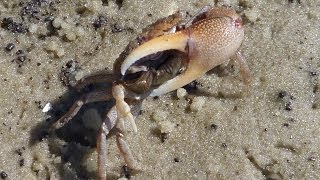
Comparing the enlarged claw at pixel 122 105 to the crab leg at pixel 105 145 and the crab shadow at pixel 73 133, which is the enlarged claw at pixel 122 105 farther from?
the crab shadow at pixel 73 133

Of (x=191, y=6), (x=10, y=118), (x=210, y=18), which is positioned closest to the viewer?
(x=210, y=18)

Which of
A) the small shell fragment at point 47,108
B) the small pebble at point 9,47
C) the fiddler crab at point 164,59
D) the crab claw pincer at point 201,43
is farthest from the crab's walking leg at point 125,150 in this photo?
the small pebble at point 9,47

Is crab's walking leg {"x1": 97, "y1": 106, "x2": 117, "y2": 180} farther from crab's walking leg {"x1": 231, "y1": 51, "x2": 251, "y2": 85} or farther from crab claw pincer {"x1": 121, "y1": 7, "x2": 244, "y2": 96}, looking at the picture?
crab's walking leg {"x1": 231, "y1": 51, "x2": 251, "y2": 85}

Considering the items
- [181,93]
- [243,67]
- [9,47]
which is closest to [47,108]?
[9,47]

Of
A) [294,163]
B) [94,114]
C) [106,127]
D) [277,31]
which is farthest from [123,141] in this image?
[277,31]

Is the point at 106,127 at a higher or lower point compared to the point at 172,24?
lower

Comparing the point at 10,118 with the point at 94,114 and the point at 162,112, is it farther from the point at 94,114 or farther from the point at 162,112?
the point at 162,112

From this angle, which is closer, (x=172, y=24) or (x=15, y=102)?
(x=172, y=24)

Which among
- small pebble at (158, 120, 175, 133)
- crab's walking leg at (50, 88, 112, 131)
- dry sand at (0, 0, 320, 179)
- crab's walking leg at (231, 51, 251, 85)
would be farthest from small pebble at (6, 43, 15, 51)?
crab's walking leg at (231, 51, 251, 85)

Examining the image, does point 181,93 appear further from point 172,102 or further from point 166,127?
point 166,127
